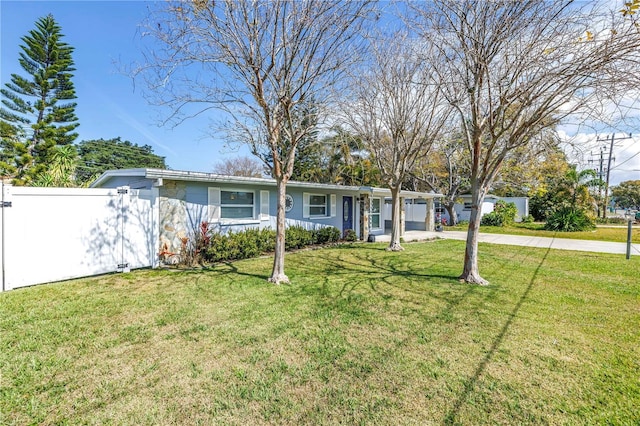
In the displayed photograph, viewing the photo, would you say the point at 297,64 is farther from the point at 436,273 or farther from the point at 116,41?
the point at 436,273

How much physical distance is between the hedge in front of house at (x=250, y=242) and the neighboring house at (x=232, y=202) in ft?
1.81

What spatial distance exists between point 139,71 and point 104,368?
5051 millimetres

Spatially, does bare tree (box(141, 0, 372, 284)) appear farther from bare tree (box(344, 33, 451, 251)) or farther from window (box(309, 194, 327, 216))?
window (box(309, 194, 327, 216))

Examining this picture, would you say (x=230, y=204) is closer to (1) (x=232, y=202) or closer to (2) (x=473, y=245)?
(1) (x=232, y=202)

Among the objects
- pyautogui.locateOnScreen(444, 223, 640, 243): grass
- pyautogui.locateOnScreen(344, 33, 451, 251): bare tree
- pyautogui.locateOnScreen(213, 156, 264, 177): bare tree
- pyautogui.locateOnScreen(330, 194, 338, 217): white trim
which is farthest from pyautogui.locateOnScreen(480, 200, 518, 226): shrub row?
pyautogui.locateOnScreen(213, 156, 264, 177): bare tree

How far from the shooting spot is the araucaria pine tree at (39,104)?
58.5 feet

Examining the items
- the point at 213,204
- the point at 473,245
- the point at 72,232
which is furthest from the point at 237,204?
the point at 473,245

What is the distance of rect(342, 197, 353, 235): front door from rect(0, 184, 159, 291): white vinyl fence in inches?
322

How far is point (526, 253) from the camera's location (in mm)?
10492

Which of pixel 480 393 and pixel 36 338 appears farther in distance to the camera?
pixel 36 338

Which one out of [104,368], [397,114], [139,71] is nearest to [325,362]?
[104,368]

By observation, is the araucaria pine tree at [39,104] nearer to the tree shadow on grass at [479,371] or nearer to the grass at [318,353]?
the grass at [318,353]

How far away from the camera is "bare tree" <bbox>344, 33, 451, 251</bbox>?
28.2ft

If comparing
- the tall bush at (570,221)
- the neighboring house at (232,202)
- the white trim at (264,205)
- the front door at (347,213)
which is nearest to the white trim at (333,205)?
the neighboring house at (232,202)
